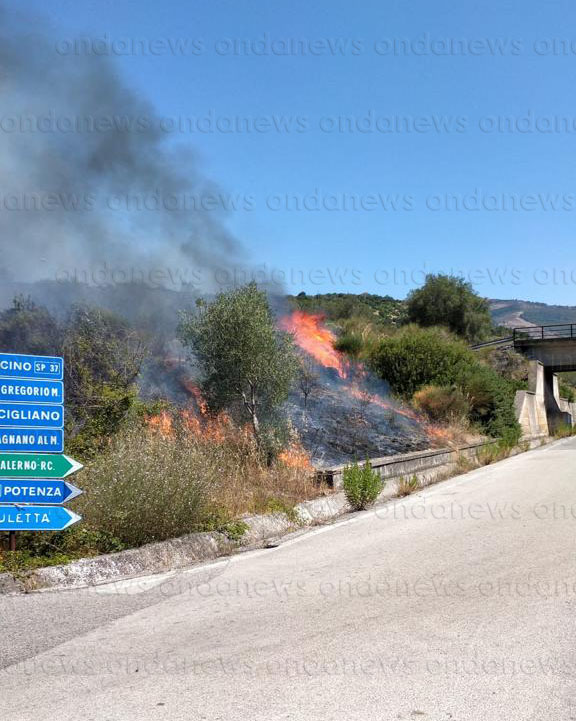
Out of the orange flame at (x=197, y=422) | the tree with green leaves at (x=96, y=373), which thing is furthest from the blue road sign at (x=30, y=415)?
the orange flame at (x=197, y=422)

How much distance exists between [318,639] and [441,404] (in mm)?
19875

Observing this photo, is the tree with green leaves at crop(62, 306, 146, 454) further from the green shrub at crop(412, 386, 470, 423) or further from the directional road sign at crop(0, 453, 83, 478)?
the green shrub at crop(412, 386, 470, 423)

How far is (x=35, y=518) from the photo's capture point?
709 centimetres

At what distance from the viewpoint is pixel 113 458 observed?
8.34m

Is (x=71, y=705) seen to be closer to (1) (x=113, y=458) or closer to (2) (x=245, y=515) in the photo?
(1) (x=113, y=458)

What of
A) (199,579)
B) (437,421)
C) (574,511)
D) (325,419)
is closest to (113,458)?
(199,579)

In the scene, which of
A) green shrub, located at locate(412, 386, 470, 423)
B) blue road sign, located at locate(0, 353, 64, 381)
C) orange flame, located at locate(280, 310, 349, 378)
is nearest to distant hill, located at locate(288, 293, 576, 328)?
orange flame, located at locate(280, 310, 349, 378)

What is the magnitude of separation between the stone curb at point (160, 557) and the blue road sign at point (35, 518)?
1.38ft

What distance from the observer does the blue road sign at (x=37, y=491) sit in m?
7.11

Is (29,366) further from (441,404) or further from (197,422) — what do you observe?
(441,404)

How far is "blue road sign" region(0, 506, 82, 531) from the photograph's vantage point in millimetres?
6992

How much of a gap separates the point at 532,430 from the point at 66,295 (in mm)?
24158

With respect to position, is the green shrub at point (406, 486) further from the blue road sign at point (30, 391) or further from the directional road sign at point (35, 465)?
the blue road sign at point (30, 391)

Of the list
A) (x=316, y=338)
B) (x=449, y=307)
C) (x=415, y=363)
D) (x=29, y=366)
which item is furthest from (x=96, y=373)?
(x=449, y=307)
